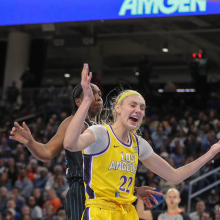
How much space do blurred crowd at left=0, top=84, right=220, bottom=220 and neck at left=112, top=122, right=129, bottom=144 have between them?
608cm

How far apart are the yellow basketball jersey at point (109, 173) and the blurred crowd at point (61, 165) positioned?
20.1 feet

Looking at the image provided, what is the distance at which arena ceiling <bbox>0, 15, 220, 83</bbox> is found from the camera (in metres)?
17.3

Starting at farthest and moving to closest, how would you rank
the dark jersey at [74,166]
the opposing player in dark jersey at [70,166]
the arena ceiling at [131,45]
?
the arena ceiling at [131,45] < the dark jersey at [74,166] < the opposing player in dark jersey at [70,166]

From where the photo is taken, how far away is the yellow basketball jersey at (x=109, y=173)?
140 inches

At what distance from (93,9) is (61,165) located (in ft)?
20.4

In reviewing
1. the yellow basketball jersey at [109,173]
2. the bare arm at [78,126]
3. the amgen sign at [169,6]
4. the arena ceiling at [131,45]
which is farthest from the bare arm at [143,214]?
the arena ceiling at [131,45]

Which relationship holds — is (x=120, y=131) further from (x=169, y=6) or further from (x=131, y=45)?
(x=131, y=45)

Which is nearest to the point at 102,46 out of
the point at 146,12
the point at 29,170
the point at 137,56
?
the point at 137,56

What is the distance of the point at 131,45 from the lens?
856 inches

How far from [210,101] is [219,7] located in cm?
973

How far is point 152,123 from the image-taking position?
15430mm

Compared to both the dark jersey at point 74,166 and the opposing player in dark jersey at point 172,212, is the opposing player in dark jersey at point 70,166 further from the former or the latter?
the opposing player in dark jersey at point 172,212

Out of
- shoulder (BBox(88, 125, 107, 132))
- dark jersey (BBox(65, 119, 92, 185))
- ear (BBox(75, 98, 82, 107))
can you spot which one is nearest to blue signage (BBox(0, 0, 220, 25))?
ear (BBox(75, 98, 82, 107))

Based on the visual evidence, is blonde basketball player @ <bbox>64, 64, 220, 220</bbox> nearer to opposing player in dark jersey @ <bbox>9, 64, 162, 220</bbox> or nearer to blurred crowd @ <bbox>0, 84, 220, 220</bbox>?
opposing player in dark jersey @ <bbox>9, 64, 162, 220</bbox>
